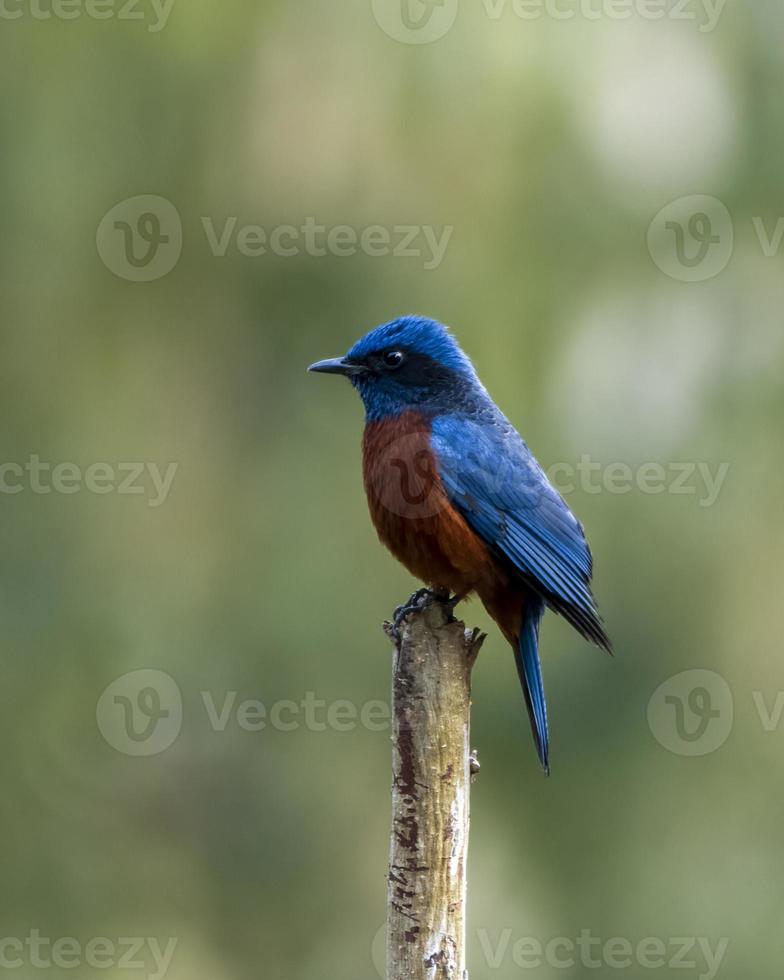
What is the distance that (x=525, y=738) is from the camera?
776 centimetres

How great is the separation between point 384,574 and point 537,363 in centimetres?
147

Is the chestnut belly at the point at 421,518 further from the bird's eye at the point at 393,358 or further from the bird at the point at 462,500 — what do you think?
the bird's eye at the point at 393,358

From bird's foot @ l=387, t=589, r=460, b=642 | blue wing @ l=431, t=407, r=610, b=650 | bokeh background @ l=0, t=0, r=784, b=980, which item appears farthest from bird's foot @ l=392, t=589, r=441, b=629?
bokeh background @ l=0, t=0, r=784, b=980

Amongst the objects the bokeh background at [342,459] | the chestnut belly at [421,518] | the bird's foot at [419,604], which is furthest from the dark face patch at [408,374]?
the bokeh background at [342,459]

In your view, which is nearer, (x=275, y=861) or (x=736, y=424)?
(x=736, y=424)

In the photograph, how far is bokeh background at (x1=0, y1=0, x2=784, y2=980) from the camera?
767cm

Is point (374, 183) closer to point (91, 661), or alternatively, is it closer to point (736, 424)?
point (736, 424)

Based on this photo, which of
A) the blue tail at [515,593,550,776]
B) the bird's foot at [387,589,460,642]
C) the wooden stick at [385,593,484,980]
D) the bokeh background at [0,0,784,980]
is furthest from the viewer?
the bokeh background at [0,0,784,980]

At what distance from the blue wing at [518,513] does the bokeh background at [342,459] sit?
2113 millimetres

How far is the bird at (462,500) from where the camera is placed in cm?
514

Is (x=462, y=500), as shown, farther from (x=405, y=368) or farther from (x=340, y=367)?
(x=340, y=367)

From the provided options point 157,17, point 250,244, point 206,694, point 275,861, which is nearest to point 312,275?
point 250,244

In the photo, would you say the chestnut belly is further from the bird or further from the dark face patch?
the dark face patch

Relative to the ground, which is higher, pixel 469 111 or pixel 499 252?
pixel 469 111
